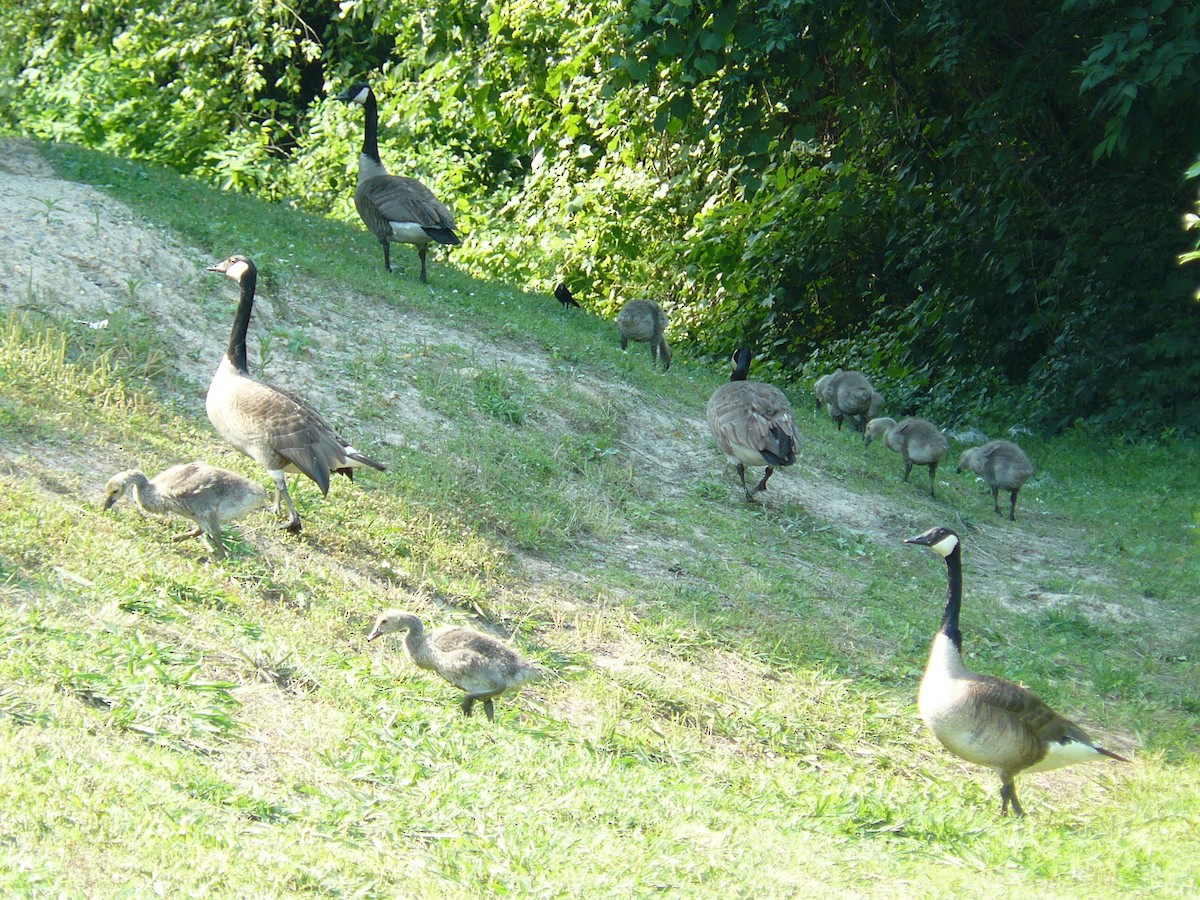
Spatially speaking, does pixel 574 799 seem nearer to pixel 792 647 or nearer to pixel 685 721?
pixel 685 721

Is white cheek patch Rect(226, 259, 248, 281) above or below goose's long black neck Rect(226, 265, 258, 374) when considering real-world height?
above

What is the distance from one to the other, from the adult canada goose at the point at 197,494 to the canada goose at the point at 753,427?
174 inches

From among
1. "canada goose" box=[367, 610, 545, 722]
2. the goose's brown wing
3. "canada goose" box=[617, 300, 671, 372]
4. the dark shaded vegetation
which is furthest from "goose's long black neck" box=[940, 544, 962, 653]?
the goose's brown wing

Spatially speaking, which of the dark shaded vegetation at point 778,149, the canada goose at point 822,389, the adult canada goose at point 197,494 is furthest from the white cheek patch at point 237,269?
the canada goose at point 822,389

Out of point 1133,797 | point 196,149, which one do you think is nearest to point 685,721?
point 1133,797

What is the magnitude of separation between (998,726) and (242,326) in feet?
17.6

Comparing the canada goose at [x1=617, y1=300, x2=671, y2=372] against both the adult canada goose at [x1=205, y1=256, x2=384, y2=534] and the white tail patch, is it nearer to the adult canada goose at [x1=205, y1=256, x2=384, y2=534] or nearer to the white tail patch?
the adult canada goose at [x1=205, y1=256, x2=384, y2=534]

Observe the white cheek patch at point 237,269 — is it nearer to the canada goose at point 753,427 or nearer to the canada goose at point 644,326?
the canada goose at point 753,427

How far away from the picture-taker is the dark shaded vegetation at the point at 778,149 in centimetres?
1435

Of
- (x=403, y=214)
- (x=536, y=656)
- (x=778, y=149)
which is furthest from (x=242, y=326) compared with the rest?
(x=778, y=149)

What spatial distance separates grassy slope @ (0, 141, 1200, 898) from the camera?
4715mm

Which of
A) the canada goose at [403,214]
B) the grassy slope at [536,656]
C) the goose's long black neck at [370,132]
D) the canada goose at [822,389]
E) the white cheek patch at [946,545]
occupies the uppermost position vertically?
the goose's long black neck at [370,132]

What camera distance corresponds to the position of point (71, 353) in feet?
30.1

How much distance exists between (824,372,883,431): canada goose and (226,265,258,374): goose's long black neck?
7.89 m
